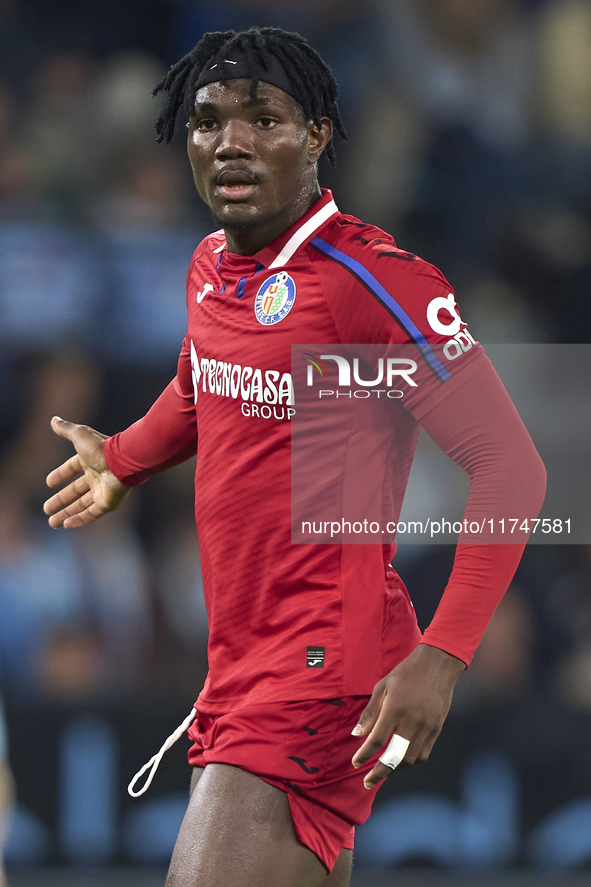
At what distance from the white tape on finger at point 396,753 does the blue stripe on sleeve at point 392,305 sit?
2.17ft

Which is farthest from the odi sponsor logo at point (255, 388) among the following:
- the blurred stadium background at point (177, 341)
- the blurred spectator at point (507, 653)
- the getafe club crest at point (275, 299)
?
the blurred spectator at point (507, 653)

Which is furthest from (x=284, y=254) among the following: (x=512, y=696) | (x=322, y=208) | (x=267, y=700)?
(x=512, y=696)

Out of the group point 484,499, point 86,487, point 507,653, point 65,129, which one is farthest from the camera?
point 65,129

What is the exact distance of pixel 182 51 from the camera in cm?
605

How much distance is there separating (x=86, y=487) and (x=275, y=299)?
89 centimetres

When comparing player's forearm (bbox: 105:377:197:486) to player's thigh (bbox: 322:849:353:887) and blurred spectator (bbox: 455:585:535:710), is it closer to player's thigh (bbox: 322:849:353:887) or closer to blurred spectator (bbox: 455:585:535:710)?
player's thigh (bbox: 322:849:353:887)

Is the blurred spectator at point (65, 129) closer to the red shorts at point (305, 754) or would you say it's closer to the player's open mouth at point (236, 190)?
the player's open mouth at point (236, 190)

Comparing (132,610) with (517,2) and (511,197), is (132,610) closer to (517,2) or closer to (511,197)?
(511,197)

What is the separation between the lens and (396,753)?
2021 mm

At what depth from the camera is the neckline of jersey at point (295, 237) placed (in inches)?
94.8

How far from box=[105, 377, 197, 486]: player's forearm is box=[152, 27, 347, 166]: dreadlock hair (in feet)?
2.26

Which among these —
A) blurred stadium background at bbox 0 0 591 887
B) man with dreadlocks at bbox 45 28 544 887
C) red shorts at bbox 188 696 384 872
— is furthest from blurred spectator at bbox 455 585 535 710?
red shorts at bbox 188 696 384 872

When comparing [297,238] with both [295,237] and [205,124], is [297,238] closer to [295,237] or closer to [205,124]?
[295,237]

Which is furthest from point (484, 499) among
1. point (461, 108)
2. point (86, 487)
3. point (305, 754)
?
point (461, 108)
